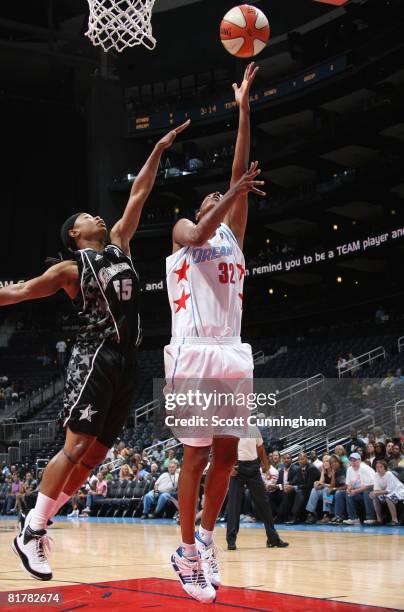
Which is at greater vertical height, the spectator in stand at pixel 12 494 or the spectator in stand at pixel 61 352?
the spectator in stand at pixel 61 352

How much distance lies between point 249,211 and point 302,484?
1756 cm

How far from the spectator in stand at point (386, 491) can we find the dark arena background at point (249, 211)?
52 mm

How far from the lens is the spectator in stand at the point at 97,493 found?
723 inches

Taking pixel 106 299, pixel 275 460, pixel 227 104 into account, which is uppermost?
pixel 227 104

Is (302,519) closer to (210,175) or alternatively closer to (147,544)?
(147,544)

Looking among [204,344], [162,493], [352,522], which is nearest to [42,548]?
[204,344]

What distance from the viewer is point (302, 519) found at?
13.9m

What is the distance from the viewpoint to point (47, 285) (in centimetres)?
489

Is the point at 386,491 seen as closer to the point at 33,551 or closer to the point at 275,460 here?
the point at 275,460

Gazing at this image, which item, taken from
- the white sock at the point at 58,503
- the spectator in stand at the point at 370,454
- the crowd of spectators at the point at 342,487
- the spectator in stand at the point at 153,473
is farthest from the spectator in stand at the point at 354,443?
Answer: the white sock at the point at 58,503

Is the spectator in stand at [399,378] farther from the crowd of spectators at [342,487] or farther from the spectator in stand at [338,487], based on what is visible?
the spectator in stand at [338,487]

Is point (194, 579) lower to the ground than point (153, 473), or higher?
lower

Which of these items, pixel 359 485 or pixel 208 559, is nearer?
pixel 208 559

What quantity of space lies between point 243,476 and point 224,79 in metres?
26.3
